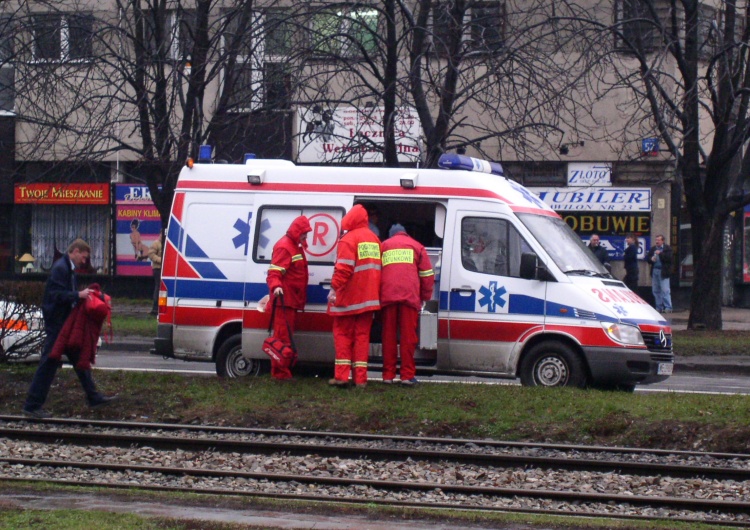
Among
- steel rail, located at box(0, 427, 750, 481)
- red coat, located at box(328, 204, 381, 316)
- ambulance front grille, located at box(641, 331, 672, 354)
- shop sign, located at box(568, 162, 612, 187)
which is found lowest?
steel rail, located at box(0, 427, 750, 481)

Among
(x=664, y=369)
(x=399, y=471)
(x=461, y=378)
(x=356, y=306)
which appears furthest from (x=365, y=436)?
(x=461, y=378)

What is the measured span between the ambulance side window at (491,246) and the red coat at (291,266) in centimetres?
181

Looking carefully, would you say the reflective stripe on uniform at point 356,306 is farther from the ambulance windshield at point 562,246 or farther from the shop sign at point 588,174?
the shop sign at point 588,174

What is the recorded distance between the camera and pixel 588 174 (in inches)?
949

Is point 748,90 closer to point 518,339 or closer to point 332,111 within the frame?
point 332,111

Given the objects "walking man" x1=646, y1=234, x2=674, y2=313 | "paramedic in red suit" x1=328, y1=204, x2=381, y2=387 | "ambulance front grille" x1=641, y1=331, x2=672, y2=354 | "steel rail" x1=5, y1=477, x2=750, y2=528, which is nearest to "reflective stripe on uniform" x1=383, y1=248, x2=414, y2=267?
"paramedic in red suit" x1=328, y1=204, x2=381, y2=387

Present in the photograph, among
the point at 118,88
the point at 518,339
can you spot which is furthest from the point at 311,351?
the point at 118,88

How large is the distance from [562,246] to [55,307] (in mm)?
5566

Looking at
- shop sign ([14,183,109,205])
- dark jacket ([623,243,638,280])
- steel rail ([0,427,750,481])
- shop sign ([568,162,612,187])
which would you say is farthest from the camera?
shop sign ([14,183,109,205])

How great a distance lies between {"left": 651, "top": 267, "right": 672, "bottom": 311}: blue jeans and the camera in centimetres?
2323

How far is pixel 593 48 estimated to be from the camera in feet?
52.6

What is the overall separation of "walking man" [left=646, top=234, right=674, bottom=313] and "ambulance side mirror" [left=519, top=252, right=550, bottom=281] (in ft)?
40.4

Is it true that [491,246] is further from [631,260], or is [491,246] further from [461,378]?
[631,260]

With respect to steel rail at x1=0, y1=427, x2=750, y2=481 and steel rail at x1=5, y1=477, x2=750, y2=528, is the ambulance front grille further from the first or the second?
steel rail at x1=5, y1=477, x2=750, y2=528
